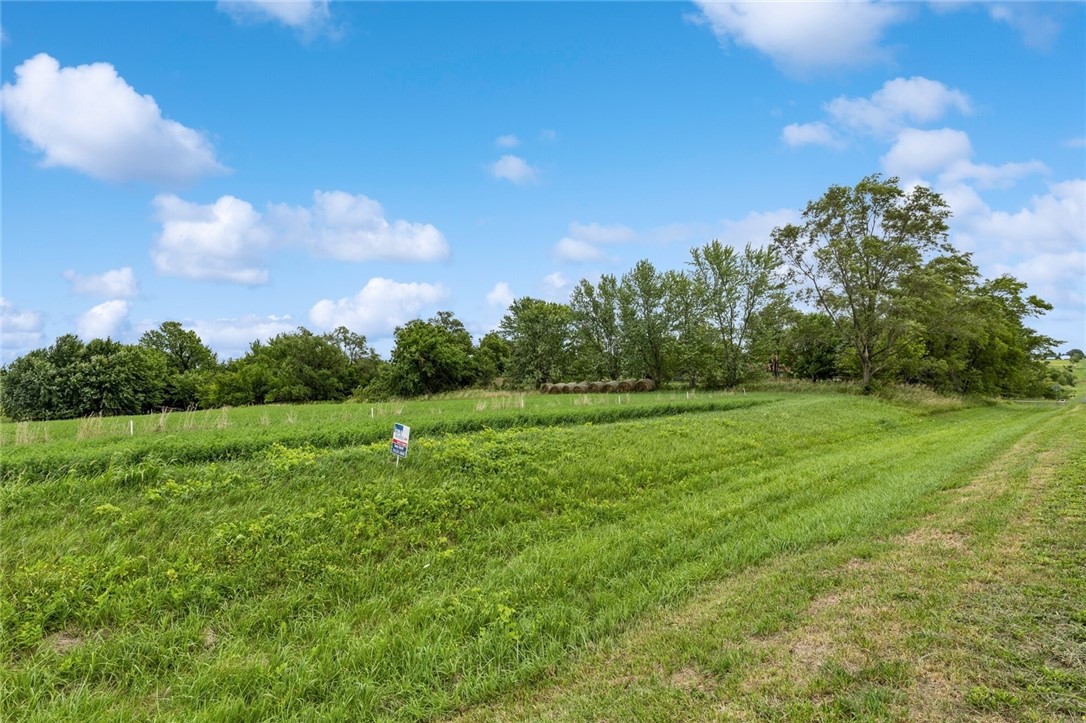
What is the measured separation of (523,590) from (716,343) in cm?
3827

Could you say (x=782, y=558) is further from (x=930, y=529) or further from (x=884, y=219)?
(x=884, y=219)

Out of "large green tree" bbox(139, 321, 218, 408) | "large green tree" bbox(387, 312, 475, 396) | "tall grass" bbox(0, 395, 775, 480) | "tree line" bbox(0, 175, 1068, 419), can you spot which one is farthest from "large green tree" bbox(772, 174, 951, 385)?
"large green tree" bbox(139, 321, 218, 408)

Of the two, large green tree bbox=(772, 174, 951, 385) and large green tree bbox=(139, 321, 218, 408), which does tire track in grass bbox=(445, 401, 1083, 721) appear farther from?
large green tree bbox=(139, 321, 218, 408)

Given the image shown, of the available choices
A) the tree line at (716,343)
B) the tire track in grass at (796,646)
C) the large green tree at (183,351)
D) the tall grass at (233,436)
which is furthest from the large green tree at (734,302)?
the large green tree at (183,351)

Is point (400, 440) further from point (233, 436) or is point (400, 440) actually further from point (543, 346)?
point (543, 346)

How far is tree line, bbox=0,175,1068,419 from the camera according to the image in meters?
31.7

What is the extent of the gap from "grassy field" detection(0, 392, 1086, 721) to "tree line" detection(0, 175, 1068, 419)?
26311 millimetres

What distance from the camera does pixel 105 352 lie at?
150 ft

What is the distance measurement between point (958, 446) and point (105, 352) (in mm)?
62695

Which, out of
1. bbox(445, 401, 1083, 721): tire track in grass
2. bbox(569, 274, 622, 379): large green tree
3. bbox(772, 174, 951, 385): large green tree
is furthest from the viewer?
bbox(569, 274, 622, 379): large green tree

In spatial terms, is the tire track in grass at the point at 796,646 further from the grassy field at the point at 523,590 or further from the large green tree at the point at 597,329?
the large green tree at the point at 597,329

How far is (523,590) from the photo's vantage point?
5312mm

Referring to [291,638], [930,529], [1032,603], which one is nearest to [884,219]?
[930,529]

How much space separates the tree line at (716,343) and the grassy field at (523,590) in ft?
86.3
